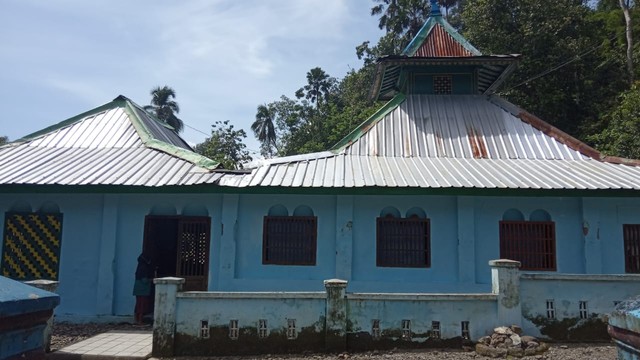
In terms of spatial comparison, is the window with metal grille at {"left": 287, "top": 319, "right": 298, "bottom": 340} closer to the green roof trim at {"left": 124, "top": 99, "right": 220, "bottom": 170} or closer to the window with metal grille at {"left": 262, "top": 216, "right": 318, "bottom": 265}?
the window with metal grille at {"left": 262, "top": 216, "right": 318, "bottom": 265}

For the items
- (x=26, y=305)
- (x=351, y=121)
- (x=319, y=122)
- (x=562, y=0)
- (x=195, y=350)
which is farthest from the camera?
(x=319, y=122)

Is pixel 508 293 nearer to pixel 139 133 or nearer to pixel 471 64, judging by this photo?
pixel 471 64

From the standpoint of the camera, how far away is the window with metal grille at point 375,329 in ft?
25.1

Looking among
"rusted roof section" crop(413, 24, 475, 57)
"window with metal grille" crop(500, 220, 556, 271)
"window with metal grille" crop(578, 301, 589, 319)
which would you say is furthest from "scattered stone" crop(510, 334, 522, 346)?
"rusted roof section" crop(413, 24, 475, 57)

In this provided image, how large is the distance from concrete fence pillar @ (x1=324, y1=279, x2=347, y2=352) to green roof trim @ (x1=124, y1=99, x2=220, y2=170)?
4.49 metres

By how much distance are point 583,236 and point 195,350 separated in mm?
8035

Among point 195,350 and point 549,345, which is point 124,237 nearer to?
point 195,350

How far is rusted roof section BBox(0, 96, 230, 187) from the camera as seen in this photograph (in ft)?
33.3

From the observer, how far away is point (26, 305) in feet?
9.36

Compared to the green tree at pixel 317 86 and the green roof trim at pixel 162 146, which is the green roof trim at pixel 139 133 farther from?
the green tree at pixel 317 86

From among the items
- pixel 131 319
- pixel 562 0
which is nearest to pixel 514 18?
pixel 562 0

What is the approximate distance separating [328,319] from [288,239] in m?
3.11

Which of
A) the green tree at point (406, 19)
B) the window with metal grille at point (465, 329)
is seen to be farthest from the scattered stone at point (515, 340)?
the green tree at point (406, 19)

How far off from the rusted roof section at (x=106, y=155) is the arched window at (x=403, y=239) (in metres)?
3.66
